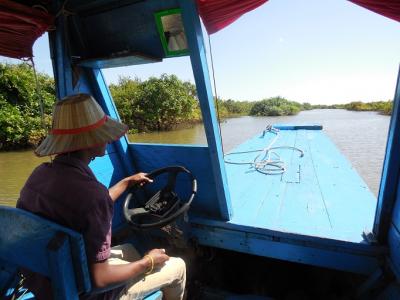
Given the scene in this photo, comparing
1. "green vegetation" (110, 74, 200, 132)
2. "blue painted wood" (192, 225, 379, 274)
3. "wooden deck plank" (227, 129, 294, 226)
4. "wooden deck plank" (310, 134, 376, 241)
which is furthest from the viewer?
"green vegetation" (110, 74, 200, 132)

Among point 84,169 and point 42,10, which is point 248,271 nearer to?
point 84,169

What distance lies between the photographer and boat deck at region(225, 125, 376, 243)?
2.37m

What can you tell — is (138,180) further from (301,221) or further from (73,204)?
(301,221)

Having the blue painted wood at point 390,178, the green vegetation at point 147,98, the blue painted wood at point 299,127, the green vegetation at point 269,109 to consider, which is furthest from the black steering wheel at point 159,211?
the green vegetation at point 269,109

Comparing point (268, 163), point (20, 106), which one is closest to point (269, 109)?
point (20, 106)

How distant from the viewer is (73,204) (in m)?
1.16

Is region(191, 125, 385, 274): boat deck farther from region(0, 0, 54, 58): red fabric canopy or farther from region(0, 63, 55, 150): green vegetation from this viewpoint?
region(0, 63, 55, 150): green vegetation

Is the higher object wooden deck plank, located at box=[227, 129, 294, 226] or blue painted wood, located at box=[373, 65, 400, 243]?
blue painted wood, located at box=[373, 65, 400, 243]

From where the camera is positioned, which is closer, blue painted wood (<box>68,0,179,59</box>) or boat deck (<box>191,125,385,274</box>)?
boat deck (<box>191,125,385,274</box>)

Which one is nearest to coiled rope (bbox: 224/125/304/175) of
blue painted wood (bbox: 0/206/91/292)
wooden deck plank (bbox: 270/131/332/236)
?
wooden deck plank (bbox: 270/131/332/236)

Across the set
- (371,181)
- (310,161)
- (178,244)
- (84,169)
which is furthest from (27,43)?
(371,181)

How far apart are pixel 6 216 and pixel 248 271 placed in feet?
8.35

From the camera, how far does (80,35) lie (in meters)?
2.66

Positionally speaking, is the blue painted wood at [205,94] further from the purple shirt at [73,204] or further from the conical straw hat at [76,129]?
the purple shirt at [73,204]
